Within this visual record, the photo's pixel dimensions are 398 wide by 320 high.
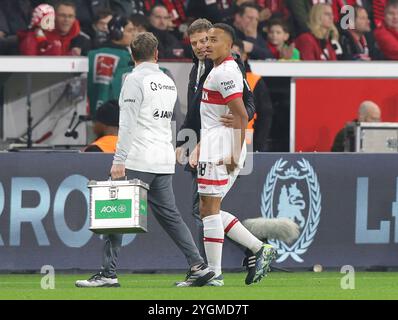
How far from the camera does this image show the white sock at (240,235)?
1187 cm

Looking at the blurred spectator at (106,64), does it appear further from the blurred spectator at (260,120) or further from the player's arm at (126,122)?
the player's arm at (126,122)

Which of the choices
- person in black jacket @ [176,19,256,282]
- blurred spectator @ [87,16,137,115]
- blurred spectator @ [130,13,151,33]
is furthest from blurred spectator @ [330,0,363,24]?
person in black jacket @ [176,19,256,282]

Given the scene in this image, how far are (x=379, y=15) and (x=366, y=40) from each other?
0.52 m

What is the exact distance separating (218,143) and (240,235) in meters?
0.80

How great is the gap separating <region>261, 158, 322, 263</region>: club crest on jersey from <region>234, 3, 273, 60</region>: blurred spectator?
3445 mm

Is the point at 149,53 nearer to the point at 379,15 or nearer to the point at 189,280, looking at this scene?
the point at 189,280

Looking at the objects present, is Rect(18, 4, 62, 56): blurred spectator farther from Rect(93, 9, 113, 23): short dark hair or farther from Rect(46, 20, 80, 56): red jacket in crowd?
Rect(93, 9, 113, 23): short dark hair

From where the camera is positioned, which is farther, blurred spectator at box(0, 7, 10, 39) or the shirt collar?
blurred spectator at box(0, 7, 10, 39)

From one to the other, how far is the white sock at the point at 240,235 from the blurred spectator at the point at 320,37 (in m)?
6.63

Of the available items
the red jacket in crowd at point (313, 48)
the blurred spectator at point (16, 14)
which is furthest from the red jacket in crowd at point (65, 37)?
the red jacket in crowd at point (313, 48)

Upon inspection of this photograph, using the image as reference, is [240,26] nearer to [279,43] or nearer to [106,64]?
[279,43]

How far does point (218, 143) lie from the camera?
1170 centimetres

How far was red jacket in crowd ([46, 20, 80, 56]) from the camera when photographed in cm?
1750

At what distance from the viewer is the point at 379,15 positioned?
19031 mm
